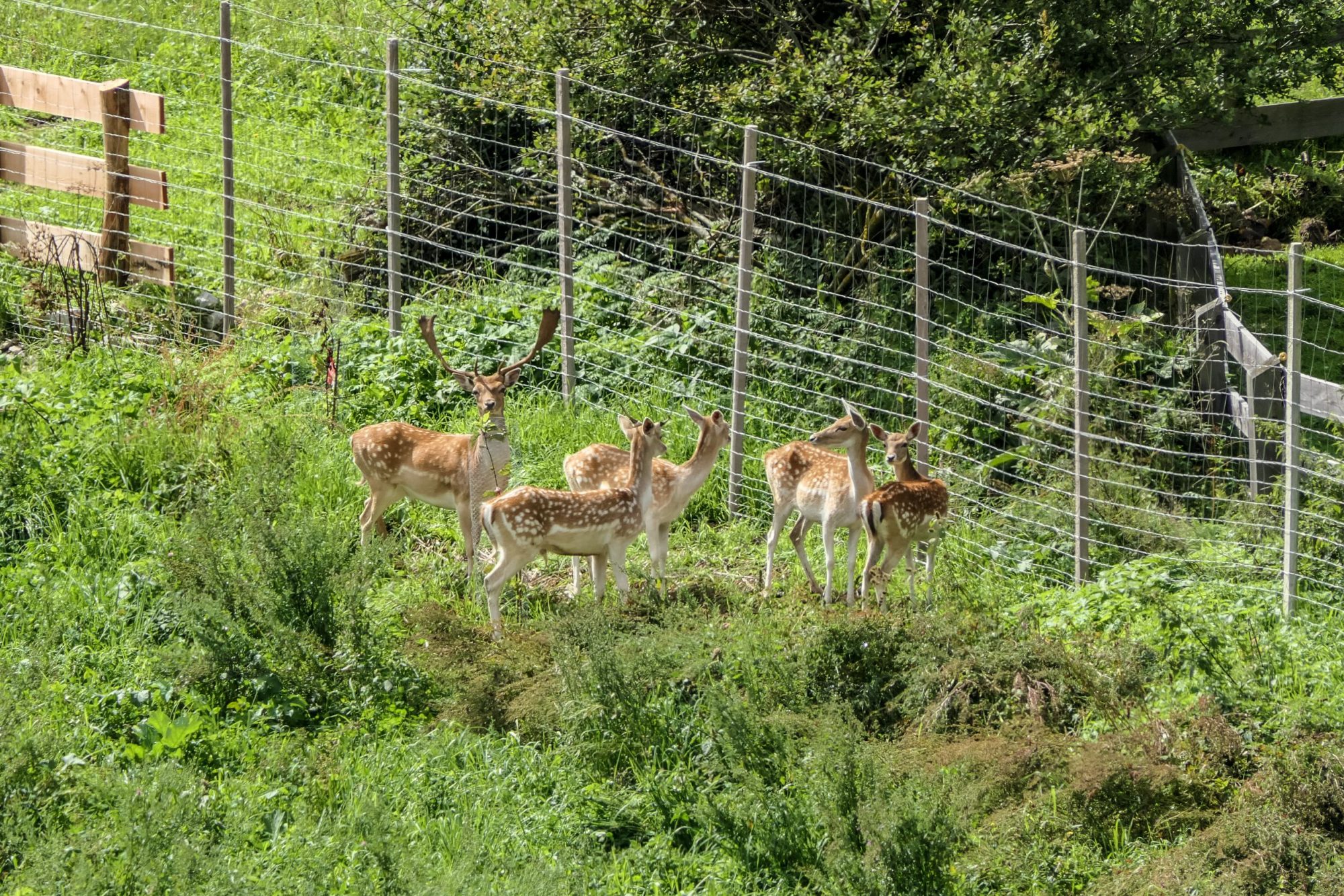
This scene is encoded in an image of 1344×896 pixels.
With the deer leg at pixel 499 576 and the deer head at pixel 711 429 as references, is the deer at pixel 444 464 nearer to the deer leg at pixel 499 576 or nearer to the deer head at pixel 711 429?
the deer leg at pixel 499 576

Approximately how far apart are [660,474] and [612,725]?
2.01m

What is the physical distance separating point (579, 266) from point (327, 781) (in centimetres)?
629

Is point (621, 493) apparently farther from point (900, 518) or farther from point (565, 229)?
point (565, 229)

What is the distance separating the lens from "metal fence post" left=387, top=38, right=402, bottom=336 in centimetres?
1323

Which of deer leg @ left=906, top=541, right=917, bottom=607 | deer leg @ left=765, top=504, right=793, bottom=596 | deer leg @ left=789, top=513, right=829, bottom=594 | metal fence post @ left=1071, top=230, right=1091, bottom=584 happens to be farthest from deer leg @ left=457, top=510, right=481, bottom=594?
metal fence post @ left=1071, top=230, right=1091, bottom=584

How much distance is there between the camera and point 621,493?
9.48 metres

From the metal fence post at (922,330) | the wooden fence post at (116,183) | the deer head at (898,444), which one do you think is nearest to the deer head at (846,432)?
the deer head at (898,444)

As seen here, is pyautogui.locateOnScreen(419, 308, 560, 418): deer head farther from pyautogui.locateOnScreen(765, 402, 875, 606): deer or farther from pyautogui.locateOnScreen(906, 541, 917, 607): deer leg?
pyautogui.locateOnScreen(906, 541, 917, 607): deer leg

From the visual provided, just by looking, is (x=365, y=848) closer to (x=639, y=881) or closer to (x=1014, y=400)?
(x=639, y=881)

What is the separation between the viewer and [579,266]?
13.4 metres

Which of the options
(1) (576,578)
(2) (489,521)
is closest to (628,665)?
(2) (489,521)

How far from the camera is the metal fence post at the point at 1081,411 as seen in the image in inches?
402

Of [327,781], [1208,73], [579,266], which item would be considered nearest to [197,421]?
[579,266]

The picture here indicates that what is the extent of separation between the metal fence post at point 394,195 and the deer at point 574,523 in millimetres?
4110
